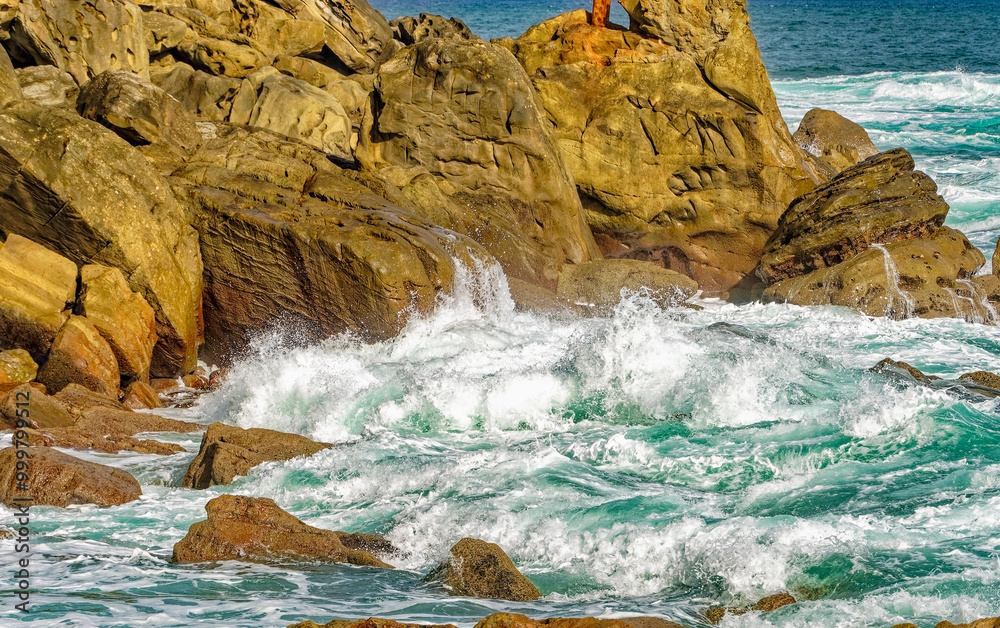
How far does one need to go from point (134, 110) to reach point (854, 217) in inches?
354

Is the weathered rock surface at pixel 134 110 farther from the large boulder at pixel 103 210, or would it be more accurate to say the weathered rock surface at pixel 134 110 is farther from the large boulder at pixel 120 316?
the large boulder at pixel 120 316

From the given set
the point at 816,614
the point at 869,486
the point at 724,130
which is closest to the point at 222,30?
the point at 724,130

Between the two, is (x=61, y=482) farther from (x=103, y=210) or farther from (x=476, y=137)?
(x=476, y=137)

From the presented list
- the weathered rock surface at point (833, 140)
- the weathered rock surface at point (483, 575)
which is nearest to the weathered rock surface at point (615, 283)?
the weathered rock surface at point (833, 140)

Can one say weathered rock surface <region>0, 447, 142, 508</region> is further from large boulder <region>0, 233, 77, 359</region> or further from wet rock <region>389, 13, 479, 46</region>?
wet rock <region>389, 13, 479, 46</region>

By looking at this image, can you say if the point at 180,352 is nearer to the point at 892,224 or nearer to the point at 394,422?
the point at 394,422

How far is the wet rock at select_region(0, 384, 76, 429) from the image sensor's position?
8.30 metres

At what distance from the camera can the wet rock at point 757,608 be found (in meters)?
5.33

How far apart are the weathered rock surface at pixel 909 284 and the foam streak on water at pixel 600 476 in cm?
26

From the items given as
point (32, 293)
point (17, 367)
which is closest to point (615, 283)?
point (32, 293)

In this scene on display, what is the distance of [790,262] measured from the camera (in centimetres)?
1314

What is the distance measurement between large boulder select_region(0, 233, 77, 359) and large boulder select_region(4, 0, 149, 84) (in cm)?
534

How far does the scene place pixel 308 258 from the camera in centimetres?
1063

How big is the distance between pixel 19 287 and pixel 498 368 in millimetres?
4699
